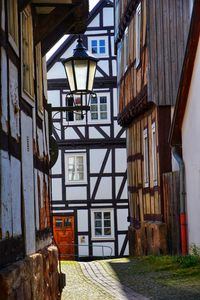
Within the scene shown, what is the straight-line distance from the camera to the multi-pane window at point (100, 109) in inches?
1152

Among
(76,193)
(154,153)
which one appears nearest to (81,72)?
(154,153)

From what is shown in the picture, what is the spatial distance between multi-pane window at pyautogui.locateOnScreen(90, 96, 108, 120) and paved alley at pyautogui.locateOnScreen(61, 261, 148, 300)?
13.6m

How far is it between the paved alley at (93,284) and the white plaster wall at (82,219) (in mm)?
12286

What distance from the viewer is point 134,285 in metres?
11.0

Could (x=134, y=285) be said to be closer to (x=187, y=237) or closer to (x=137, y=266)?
(x=137, y=266)

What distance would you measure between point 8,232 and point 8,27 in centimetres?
164

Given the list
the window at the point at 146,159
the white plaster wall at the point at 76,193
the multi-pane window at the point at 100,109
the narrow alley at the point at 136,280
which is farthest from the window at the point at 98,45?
the narrow alley at the point at 136,280

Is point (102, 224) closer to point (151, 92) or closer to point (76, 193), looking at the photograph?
point (76, 193)

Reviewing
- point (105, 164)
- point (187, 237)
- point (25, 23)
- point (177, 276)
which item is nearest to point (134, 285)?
point (177, 276)

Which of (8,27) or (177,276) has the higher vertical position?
(8,27)

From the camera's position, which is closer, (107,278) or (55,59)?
(107,278)

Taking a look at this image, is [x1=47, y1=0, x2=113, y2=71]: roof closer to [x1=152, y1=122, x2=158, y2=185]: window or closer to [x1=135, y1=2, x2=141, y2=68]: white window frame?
[x1=135, y1=2, x2=141, y2=68]: white window frame

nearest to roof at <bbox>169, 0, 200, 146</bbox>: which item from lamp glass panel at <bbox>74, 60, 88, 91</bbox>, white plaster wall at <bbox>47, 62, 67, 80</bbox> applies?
lamp glass panel at <bbox>74, 60, 88, 91</bbox>

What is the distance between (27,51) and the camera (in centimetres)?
736
